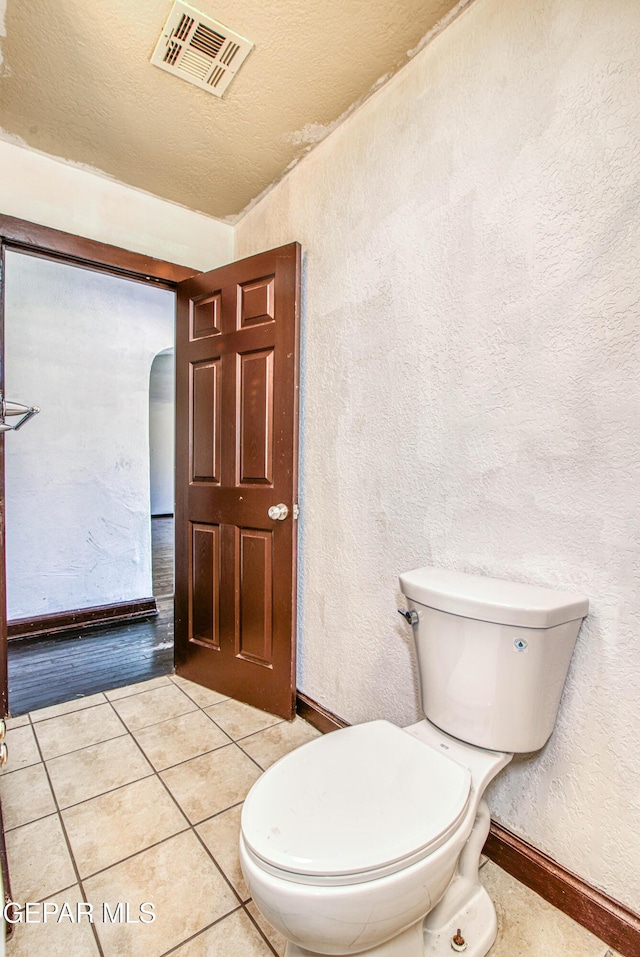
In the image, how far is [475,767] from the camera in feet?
3.38

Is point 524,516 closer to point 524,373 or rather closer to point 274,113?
point 524,373

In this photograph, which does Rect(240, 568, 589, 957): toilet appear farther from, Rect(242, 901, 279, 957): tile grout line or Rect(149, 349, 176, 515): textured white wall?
Rect(149, 349, 176, 515): textured white wall

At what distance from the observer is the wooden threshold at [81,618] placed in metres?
2.79

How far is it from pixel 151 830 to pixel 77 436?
7.66ft

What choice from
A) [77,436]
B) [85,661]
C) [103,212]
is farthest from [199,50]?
[85,661]

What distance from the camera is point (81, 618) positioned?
2984 mm

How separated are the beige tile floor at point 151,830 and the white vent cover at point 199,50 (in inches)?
91.7

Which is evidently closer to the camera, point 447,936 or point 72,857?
point 447,936

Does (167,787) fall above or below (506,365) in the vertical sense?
below

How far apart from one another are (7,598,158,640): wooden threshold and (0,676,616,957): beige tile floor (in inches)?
38.6

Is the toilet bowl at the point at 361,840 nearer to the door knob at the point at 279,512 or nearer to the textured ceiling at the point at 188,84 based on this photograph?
the door knob at the point at 279,512

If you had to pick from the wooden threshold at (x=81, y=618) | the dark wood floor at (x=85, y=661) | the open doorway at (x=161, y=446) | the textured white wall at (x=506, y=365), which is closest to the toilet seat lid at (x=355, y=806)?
the textured white wall at (x=506, y=365)

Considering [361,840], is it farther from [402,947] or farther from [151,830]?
[151,830]

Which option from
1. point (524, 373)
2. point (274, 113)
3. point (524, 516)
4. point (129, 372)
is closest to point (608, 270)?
point (524, 373)
